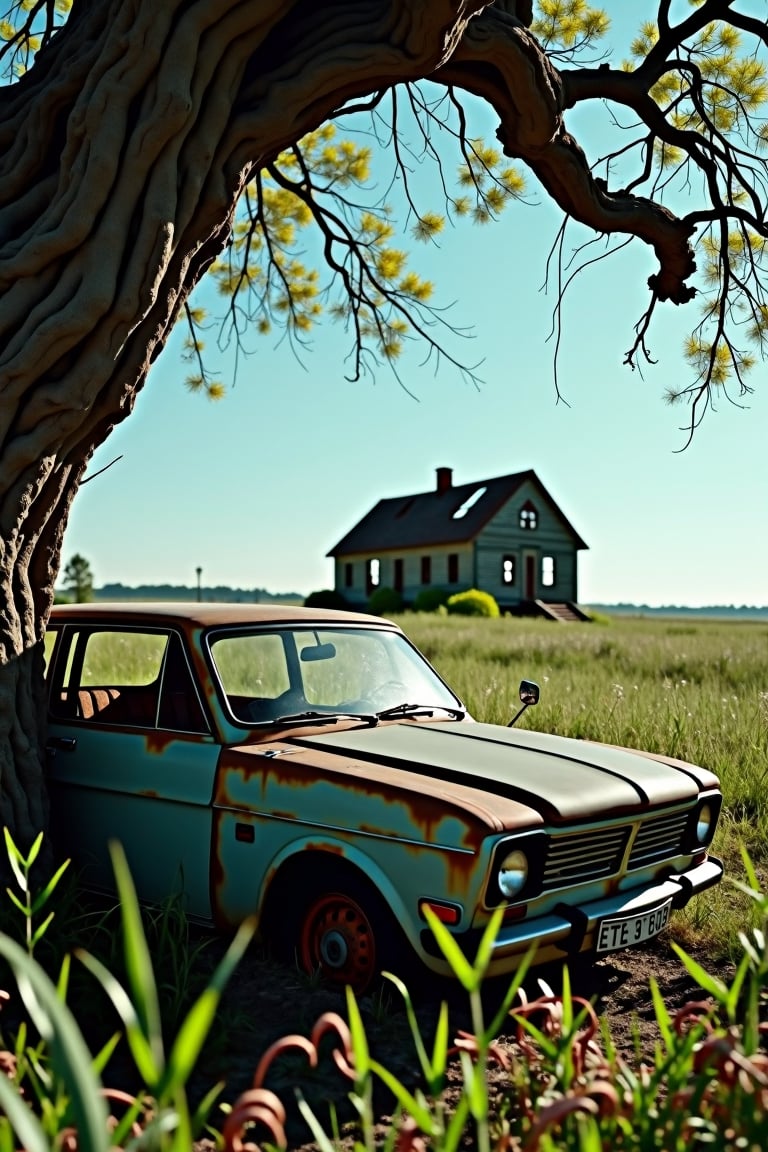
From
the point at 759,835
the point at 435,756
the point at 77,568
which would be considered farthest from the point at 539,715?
the point at 77,568

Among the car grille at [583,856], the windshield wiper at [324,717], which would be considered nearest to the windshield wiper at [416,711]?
the windshield wiper at [324,717]

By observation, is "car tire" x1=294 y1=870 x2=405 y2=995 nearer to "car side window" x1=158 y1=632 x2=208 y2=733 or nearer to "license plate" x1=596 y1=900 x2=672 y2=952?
"license plate" x1=596 y1=900 x2=672 y2=952

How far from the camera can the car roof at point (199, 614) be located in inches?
219

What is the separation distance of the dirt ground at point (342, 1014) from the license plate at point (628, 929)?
0.73 feet

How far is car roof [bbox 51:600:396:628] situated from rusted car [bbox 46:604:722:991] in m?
0.02

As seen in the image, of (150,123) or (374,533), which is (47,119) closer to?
(150,123)

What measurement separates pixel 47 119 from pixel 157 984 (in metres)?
4.40

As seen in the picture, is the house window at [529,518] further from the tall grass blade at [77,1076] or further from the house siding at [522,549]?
the tall grass blade at [77,1076]

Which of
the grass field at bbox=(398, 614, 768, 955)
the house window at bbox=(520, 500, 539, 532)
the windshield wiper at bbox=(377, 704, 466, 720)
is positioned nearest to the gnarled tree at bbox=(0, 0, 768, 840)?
the windshield wiper at bbox=(377, 704, 466, 720)

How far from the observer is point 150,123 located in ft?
17.4

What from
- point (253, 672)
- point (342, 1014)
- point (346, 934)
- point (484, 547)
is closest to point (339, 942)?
point (346, 934)

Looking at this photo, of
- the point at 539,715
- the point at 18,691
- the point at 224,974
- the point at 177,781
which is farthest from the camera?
the point at 539,715

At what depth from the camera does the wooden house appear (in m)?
49.0

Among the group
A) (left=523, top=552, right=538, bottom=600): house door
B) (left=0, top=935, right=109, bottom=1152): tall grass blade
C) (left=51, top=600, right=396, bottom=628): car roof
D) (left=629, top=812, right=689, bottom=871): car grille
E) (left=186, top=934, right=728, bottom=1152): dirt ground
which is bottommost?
(left=186, top=934, right=728, bottom=1152): dirt ground
